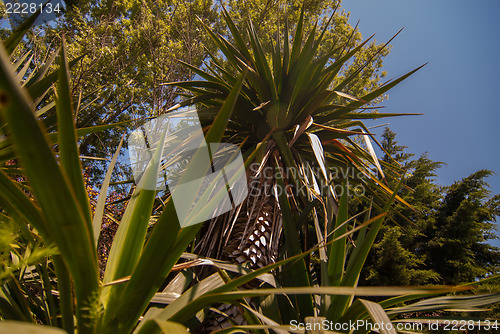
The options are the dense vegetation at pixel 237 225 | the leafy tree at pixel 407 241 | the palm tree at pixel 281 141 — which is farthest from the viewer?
the leafy tree at pixel 407 241

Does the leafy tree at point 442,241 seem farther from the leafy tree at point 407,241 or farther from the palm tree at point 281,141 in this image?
the palm tree at point 281,141

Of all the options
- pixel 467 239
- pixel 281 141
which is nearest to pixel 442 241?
pixel 467 239

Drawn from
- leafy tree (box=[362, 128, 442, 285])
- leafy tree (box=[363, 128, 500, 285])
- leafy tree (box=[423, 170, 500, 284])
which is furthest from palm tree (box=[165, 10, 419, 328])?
leafy tree (box=[423, 170, 500, 284])

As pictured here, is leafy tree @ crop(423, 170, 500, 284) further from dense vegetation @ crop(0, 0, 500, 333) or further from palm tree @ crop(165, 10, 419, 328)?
palm tree @ crop(165, 10, 419, 328)

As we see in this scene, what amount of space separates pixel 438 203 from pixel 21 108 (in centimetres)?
675

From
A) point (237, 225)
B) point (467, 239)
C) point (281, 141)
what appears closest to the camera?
point (237, 225)

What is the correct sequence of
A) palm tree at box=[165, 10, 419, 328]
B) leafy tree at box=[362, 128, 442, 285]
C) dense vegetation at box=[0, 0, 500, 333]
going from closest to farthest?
dense vegetation at box=[0, 0, 500, 333] < palm tree at box=[165, 10, 419, 328] < leafy tree at box=[362, 128, 442, 285]

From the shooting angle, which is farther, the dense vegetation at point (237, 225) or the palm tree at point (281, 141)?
the palm tree at point (281, 141)

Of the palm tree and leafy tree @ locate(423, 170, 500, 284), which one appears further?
leafy tree @ locate(423, 170, 500, 284)

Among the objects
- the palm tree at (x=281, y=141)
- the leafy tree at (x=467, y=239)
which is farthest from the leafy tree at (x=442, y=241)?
the palm tree at (x=281, y=141)

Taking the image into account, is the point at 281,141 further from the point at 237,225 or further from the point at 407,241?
the point at 407,241

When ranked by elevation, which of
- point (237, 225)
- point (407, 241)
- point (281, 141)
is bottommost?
point (407, 241)

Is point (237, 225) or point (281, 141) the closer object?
point (237, 225)

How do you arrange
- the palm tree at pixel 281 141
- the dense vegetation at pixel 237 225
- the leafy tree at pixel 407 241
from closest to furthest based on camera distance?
1. the dense vegetation at pixel 237 225
2. the palm tree at pixel 281 141
3. the leafy tree at pixel 407 241
